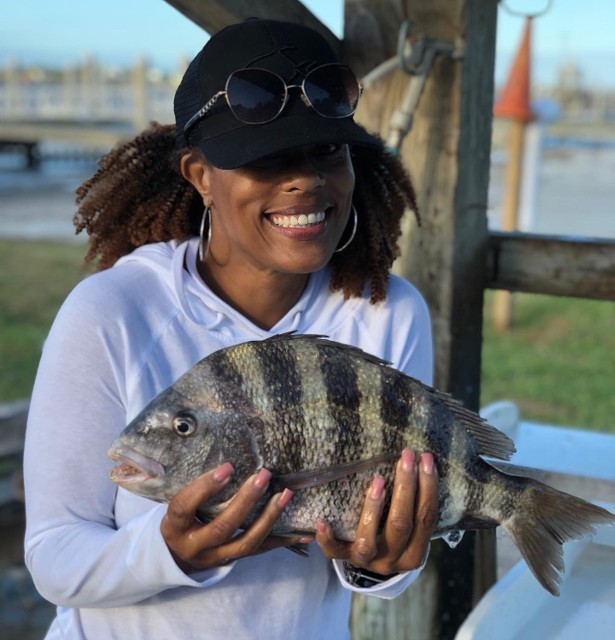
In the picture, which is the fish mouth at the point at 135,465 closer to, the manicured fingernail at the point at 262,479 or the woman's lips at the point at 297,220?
the manicured fingernail at the point at 262,479

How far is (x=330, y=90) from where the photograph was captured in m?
1.83

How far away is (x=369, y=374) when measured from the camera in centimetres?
171

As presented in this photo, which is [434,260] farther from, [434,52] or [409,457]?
[409,457]

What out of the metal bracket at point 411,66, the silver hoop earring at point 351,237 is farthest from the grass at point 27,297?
the silver hoop earring at point 351,237

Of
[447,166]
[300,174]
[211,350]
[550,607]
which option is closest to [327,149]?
[300,174]

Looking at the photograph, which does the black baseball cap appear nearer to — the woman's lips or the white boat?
the woman's lips

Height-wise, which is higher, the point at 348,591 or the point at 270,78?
the point at 270,78

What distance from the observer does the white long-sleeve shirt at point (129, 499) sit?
1739 mm

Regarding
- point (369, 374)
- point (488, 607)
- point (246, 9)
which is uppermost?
point (246, 9)

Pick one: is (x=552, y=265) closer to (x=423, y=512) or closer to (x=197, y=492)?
(x=423, y=512)

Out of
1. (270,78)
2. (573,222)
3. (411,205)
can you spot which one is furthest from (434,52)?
(573,222)

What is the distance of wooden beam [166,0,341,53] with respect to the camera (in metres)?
2.51

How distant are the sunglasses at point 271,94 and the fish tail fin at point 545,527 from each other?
2.87 feet

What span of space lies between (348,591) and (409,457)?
0.61 m
